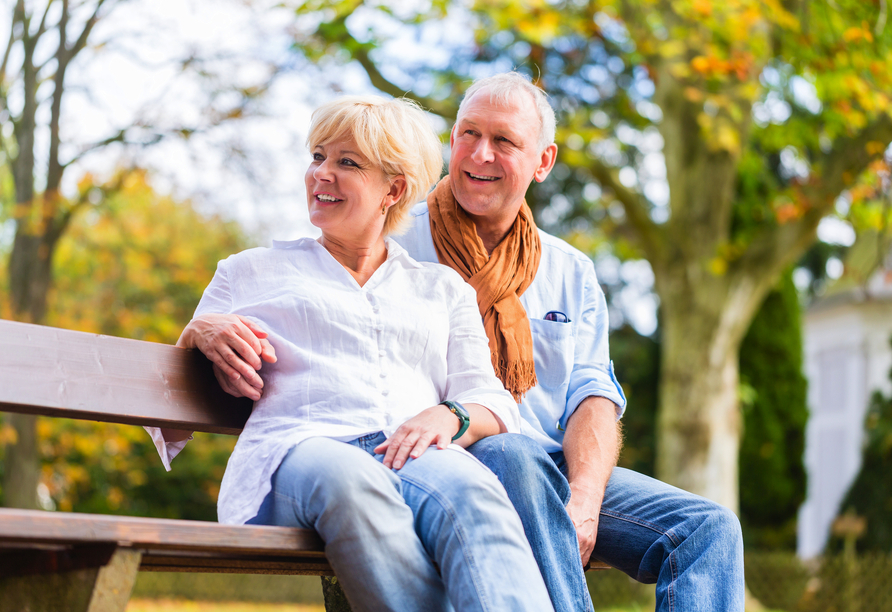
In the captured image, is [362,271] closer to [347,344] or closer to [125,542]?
[347,344]

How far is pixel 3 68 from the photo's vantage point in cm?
897

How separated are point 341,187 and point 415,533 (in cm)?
88

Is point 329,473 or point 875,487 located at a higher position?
point 329,473

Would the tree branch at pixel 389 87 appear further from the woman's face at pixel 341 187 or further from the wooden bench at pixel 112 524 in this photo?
the wooden bench at pixel 112 524

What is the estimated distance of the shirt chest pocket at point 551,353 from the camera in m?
2.68

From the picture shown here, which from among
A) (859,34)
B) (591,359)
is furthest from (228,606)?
(591,359)

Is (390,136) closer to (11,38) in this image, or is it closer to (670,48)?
(670,48)

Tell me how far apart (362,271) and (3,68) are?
26.6 feet

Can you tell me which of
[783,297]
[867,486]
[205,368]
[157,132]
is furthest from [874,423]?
[205,368]

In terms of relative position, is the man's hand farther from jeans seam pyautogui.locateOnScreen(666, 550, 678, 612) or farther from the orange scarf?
the orange scarf

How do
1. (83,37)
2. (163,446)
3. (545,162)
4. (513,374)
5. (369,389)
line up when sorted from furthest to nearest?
(83,37), (545,162), (513,374), (163,446), (369,389)

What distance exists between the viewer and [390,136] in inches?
90.5

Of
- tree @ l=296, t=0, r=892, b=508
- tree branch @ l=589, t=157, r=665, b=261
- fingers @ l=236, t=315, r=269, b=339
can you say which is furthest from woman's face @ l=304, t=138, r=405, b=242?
tree branch @ l=589, t=157, r=665, b=261

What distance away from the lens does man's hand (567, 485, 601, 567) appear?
89.0 inches
